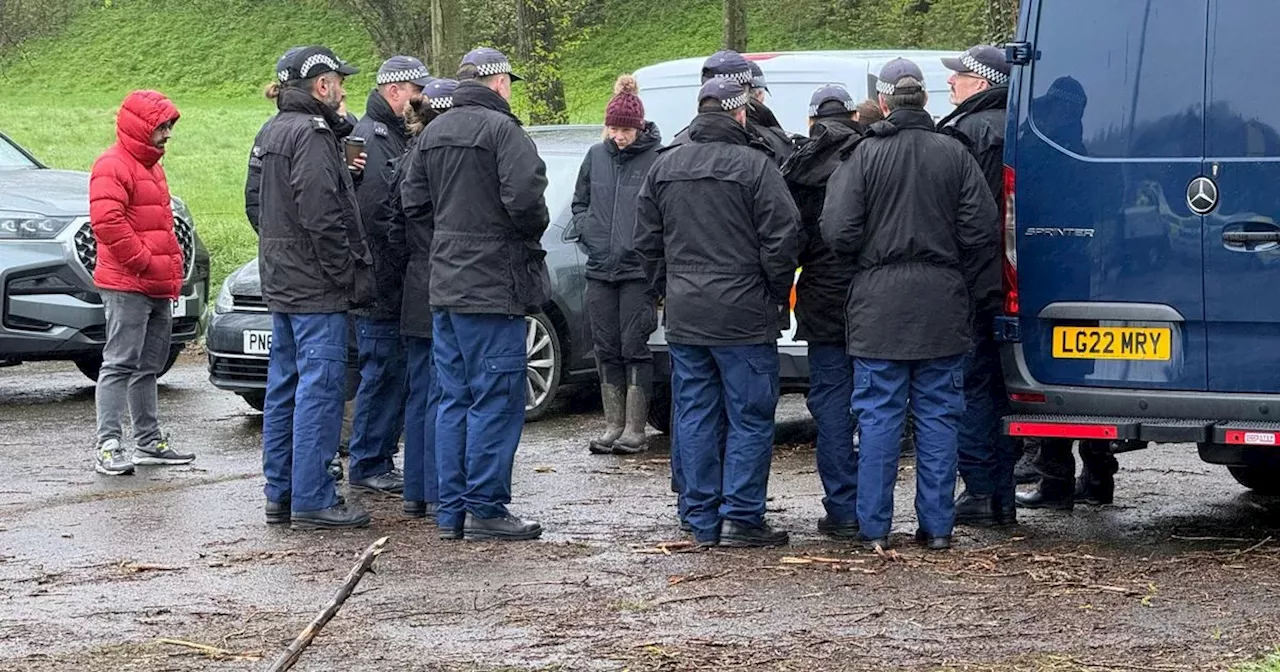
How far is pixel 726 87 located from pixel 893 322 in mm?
1190

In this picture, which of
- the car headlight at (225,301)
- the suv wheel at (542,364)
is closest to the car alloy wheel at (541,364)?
the suv wheel at (542,364)

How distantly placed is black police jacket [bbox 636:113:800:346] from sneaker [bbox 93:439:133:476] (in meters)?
3.50

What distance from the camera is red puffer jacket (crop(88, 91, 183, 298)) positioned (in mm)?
9133

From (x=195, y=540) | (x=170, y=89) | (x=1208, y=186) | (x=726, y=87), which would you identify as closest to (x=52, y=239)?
(x=195, y=540)

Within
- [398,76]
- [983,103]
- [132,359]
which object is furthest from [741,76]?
[132,359]

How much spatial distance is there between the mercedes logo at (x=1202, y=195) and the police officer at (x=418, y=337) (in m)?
3.12

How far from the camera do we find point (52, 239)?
11.5 m

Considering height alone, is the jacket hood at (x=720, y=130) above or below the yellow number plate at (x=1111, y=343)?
above

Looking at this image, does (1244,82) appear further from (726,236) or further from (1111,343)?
(726,236)

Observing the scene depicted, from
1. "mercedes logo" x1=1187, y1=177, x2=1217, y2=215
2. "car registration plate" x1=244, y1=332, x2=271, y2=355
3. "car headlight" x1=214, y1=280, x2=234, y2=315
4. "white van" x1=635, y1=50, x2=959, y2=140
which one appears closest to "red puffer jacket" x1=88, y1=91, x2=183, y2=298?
"car registration plate" x1=244, y1=332, x2=271, y2=355

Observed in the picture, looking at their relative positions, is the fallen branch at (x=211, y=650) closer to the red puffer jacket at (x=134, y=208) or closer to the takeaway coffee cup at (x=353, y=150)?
the takeaway coffee cup at (x=353, y=150)

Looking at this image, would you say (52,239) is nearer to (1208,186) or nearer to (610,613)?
(610,613)

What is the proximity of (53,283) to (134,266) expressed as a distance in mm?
2531

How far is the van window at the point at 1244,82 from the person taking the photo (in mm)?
6453
